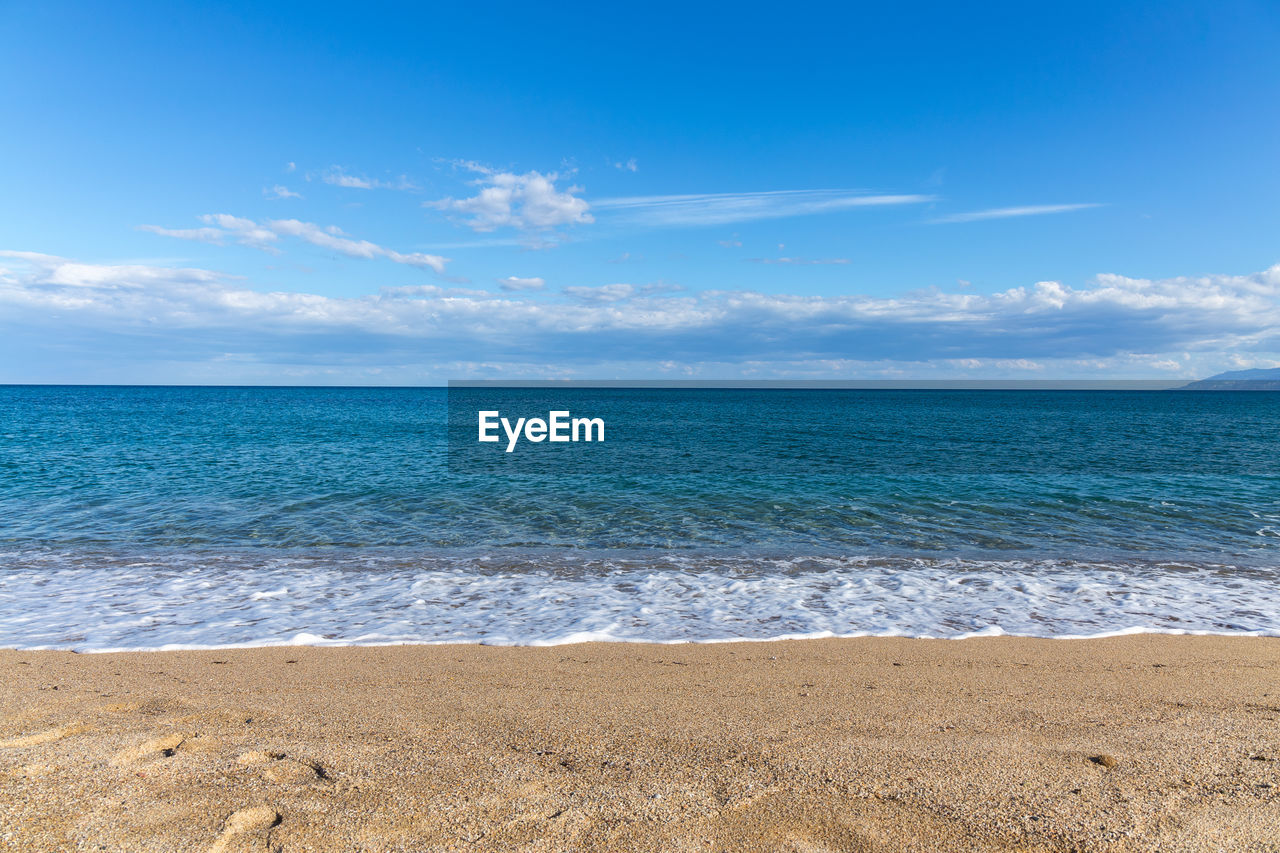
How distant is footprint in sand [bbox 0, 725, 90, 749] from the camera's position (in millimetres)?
4527

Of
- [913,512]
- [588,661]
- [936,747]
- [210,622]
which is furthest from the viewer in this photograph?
[913,512]

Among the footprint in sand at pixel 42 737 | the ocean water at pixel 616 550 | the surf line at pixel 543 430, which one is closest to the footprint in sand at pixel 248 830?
the footprint in sand at pixel 42 737

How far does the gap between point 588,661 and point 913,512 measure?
12929 mm

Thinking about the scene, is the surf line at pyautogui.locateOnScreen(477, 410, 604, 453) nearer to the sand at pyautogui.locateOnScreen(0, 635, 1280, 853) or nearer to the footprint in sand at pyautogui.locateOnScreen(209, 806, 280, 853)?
the sand at pyautogui.locateOnScreen(0, 635, 1280, 853)

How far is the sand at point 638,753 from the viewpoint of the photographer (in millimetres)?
3598

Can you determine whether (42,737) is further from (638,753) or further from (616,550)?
(616,550)

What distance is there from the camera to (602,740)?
4762 mm

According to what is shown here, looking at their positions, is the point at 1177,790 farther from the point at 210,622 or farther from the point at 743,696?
the point at 210,622

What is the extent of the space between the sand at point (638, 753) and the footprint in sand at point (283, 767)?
18 mm

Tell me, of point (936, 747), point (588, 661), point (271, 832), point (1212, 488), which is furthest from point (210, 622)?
point (1212, 488)

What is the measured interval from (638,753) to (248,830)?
234cm

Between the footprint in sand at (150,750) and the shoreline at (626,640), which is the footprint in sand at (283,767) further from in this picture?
the shoreline at (626,640)

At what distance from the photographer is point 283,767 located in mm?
4262

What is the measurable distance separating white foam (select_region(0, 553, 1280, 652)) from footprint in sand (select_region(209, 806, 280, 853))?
4036mm
